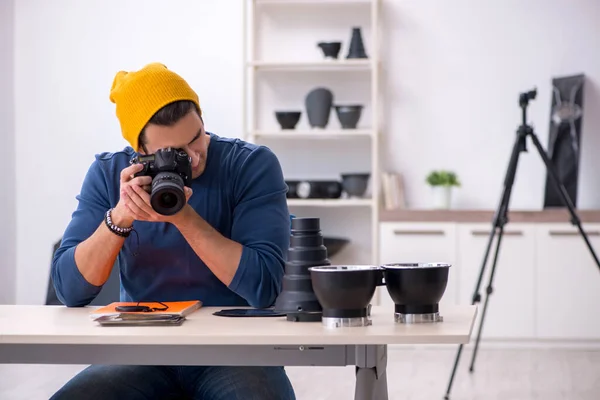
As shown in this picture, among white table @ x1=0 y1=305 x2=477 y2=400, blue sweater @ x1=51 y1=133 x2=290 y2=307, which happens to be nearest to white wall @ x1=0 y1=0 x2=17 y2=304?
blue sweater @ x1=51 y1=133 x2=290 y2=307

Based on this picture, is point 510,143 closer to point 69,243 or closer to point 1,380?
point 1,380

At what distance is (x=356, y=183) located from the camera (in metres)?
5.38

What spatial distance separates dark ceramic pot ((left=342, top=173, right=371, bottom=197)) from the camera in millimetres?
5367

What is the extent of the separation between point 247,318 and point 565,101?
13.3 feet

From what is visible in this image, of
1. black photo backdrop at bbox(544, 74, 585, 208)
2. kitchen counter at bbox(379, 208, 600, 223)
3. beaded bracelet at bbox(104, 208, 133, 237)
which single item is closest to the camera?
beaded bracelet at bbox(104, 208, 133, 237)

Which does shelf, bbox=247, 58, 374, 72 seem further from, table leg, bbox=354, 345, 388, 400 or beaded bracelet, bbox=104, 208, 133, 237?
table leg, bbox=354, 345, 388, 400

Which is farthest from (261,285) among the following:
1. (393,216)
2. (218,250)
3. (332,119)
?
(332,119)

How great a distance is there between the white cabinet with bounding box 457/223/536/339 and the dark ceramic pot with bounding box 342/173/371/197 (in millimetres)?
651

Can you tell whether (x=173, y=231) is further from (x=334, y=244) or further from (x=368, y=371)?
(x=334, y=244)

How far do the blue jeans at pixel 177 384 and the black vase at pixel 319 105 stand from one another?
11.9 feet

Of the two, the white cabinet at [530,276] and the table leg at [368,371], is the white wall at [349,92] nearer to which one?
the white cabinet at [530,276]

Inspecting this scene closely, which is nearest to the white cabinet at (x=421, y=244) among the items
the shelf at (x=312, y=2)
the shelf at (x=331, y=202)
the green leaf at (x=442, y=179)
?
the shelf at (x=331, y=202)

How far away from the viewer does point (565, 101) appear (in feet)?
17.7

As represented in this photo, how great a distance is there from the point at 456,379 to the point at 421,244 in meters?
1.10
